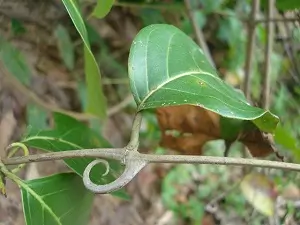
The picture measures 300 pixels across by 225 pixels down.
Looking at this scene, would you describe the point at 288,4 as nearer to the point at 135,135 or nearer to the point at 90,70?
the point at 90,70

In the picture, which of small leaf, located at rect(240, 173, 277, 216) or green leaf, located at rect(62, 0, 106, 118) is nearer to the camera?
green leaf, located at rect(62, 0, 106, 118)

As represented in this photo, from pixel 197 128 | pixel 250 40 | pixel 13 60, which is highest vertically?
pixel 13 60

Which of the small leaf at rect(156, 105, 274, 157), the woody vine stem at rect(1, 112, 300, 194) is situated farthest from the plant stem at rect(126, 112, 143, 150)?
the small leaf at rect(156, 105, 274, 157)

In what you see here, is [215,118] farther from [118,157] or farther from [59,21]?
[59,21]

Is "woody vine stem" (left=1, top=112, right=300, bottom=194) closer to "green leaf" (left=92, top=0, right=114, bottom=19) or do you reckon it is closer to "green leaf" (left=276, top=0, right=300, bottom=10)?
"green leaf" (left=92, top=0, right=114, bottom=19)

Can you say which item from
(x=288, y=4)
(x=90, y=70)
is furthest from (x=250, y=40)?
(x=90, y=70)

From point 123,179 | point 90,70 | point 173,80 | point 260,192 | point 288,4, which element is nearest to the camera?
point 123,179

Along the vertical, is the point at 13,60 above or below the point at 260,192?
above

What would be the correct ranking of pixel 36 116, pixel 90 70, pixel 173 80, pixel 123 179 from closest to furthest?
1. pixel 123 179
2. pixel 173 80
3. pixel 90 70
4. pixel 36 116
